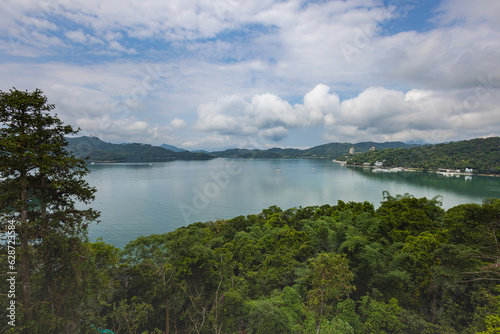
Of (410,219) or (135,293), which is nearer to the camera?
(135,293)

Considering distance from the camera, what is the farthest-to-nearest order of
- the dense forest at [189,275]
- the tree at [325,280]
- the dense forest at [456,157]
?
1. the dense forest at [456,157]
2. the tree at [325,280]
3. the dense forest at [189,275]

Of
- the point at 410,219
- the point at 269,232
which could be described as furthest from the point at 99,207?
the point at 410,219

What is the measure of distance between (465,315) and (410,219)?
10.4 m

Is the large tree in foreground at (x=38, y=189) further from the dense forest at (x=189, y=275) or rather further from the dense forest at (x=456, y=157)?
the dense forest at (x=456, y=157)

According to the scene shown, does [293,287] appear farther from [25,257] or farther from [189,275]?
[25,257]

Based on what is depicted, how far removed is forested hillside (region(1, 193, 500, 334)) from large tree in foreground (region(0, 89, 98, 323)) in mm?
532

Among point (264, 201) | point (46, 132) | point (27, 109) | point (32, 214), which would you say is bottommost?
point (264, 201)

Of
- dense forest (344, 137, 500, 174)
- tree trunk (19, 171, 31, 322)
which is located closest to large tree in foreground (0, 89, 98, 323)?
tree trunk (19, 171, 31, 322)

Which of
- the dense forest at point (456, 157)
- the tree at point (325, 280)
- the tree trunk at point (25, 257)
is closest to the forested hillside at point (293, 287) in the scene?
the tree at point (325, 280)

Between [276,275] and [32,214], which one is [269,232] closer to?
[276,275]

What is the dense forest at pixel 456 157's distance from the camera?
85.0 metres

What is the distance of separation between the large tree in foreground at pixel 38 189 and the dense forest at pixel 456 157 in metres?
119

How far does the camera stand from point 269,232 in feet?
55.6

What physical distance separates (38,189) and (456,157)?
136 m
